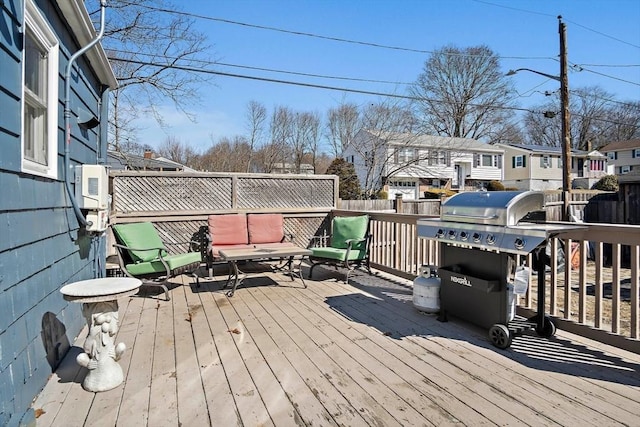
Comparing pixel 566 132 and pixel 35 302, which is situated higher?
pixel 566 132

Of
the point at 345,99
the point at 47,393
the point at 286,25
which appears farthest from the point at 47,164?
the point at 345,99

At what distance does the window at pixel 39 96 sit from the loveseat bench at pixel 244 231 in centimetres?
295

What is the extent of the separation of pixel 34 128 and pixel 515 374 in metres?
3.54

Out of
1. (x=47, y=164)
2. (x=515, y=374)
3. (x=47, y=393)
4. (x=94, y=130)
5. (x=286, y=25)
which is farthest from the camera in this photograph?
(x=286, y=25)

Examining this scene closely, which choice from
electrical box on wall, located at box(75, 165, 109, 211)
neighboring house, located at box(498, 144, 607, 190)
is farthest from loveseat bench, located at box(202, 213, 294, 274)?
neighboring house, located at box(498, 144, 607, 190)

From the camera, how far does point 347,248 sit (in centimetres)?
533

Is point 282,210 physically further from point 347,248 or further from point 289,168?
point 289,168

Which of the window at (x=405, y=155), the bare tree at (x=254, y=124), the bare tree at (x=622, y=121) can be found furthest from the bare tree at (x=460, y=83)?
the bare tree at (x=622, y=121)

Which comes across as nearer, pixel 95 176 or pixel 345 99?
pixel 95 176

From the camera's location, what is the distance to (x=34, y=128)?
2.55 meters

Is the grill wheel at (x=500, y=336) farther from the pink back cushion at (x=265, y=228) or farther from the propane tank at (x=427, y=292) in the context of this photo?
the pink back cushion at (x=265, y=228)

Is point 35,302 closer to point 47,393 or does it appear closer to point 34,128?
point 47,393

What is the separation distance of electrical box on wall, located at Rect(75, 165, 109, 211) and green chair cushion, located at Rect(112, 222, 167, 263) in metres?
1.08

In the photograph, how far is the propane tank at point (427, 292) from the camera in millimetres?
3562
